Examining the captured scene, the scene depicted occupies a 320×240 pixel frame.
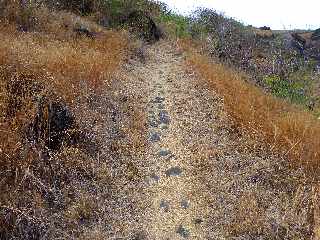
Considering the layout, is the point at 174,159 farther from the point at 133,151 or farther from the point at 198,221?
the point at 198,221

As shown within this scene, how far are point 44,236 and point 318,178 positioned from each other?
12.1 feet

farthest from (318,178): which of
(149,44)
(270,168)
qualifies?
(149,44)

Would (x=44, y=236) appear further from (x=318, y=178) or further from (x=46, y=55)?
(x=46, y=55)

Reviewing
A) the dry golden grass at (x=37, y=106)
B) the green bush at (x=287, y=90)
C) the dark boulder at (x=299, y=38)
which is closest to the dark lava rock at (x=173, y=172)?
the dry golden grass at (x=37, y=106)

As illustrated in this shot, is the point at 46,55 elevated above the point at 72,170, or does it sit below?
above

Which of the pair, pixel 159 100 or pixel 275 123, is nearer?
pixel 275 123

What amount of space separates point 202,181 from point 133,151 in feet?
4.23

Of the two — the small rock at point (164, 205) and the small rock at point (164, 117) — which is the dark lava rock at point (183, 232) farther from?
the small rock at point (164, 117)

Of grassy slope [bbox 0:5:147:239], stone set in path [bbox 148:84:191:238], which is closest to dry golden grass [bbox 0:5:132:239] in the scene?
grassy slope [bbox 0:5:147:239]

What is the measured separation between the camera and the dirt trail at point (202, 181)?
17.6ft

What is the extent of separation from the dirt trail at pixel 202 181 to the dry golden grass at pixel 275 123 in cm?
27

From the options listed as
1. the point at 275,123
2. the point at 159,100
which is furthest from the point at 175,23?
the point at 275,123

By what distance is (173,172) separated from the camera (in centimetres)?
663

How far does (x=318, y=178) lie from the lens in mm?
6000
